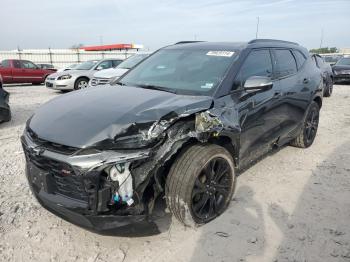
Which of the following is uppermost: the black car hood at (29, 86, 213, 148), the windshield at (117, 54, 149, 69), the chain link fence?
the black car hood at (29, 86, 213, 148)

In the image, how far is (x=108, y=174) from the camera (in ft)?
8.78

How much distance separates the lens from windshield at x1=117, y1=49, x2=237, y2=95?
146 inches

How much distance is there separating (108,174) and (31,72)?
58.3 feet

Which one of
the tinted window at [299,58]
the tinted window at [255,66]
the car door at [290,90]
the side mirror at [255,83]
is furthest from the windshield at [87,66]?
the side mirror at [255,83]

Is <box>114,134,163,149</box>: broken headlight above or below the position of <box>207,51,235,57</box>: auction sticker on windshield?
below

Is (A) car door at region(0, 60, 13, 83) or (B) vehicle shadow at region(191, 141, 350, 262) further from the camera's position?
(A) car door at region(0, 60, 13, 83)

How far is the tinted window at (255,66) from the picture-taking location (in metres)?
3.85

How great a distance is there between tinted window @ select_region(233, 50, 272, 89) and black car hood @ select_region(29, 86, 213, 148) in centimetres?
65

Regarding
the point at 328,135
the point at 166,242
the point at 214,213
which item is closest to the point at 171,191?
the point at 166,242

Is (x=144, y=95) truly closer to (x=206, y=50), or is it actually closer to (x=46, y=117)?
(x=46, y=117)

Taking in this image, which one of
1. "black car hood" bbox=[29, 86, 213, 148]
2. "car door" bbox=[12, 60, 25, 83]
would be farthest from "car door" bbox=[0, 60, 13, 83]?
"black car hood" bbox=[29, 86, 213, 148]

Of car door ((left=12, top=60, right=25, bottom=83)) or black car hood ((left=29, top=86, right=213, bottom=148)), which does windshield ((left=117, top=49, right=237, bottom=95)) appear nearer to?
black car hood ((left=29, top=86, right=213, bottom=148))

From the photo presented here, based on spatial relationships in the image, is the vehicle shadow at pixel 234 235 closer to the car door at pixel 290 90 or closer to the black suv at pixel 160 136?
the black suv at pixel 160 136

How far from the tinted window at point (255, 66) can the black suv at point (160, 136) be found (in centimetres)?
1
